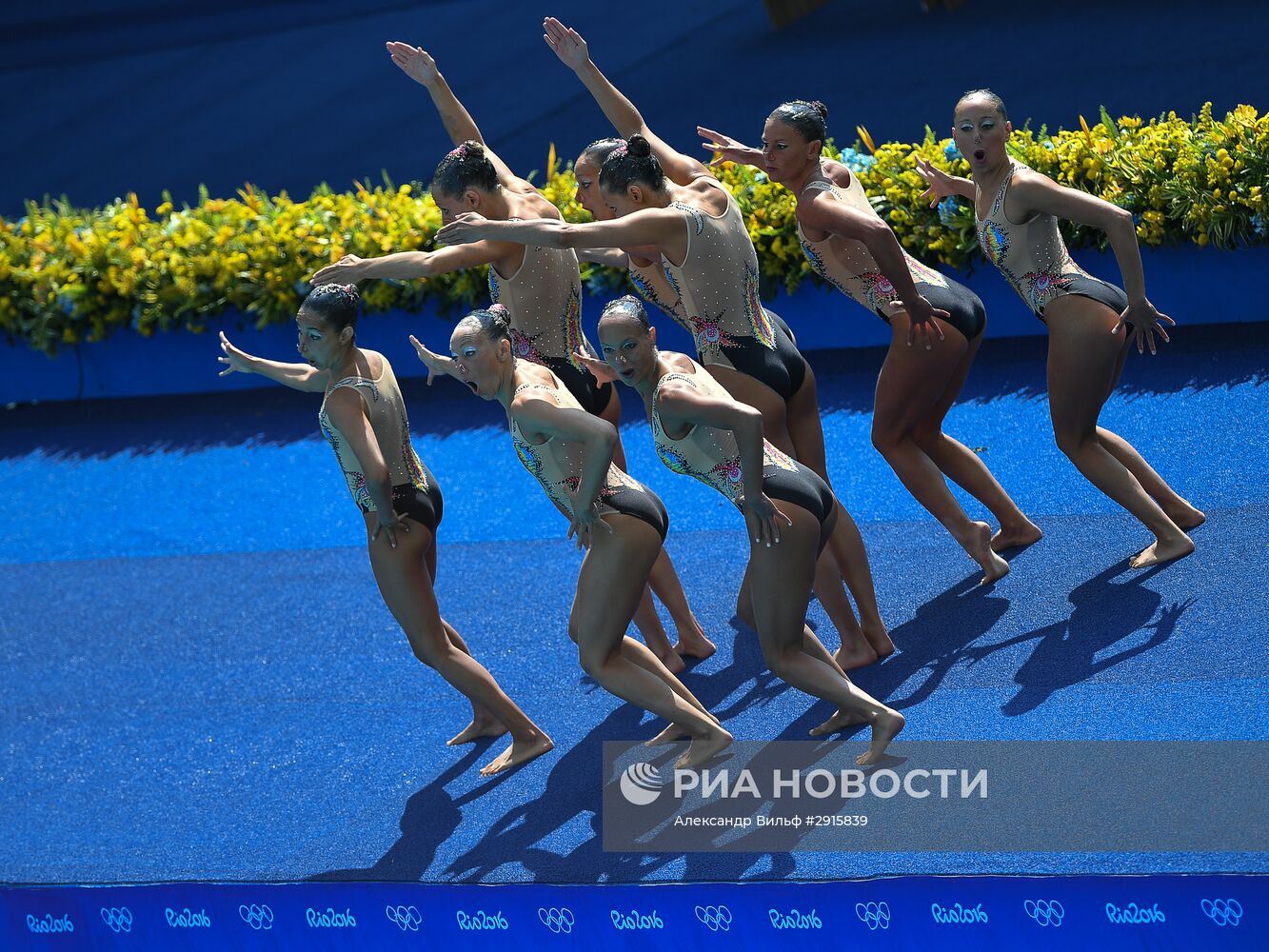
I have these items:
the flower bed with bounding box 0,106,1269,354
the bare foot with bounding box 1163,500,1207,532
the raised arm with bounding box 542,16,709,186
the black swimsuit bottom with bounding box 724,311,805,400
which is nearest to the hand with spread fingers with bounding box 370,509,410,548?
the black swimsuit bottom with bounding box 724,311,805,400

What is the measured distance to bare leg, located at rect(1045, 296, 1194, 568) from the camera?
5719 millimetres

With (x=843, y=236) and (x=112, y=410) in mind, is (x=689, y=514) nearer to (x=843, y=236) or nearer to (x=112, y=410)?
(x=843, y=236)

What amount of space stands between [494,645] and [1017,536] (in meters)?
2.24

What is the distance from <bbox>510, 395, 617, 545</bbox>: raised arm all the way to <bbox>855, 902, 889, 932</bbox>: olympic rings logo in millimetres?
1494

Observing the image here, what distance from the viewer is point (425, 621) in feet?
17.7

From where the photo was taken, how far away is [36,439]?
10211 mm

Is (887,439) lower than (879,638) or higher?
higher

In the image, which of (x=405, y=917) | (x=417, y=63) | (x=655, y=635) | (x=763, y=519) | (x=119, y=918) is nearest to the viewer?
(x=405, y=917)

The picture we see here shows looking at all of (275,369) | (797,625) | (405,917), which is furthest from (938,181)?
(405,917)

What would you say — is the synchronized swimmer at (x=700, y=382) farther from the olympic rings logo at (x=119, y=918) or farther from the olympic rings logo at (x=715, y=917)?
the olympic rings logo at (x=119, y=918)

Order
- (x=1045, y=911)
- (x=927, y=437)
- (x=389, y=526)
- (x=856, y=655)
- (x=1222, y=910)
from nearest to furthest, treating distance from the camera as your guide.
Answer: (x=1222, y=910), (x=1045, y=911), (x=389, y=526), (x=856, y=655), (x=927, y=437)

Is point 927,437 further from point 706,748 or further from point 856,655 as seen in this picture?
point 706,748

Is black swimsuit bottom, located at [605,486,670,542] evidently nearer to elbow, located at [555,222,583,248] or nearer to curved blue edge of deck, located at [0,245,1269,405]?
elbow, located at [555,222,583,248]

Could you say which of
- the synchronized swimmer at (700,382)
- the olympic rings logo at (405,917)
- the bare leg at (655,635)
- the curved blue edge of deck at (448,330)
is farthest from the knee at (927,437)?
the olympic rings logo at (405,917)
